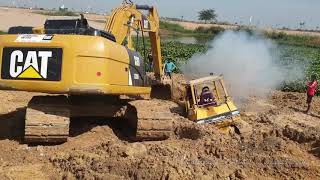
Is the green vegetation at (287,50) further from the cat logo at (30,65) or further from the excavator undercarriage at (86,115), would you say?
the cat logo at (30,65)

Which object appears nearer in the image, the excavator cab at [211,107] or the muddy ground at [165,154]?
the muddy ground at [165,154]

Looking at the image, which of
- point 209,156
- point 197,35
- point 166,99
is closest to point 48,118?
point 209,156

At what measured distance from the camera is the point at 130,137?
10953 mm

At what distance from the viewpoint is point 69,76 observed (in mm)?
9297

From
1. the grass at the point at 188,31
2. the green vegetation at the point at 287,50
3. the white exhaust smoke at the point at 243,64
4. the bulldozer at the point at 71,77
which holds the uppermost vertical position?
the bulldozer at the point at 71,77

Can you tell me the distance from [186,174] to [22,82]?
3.47 m

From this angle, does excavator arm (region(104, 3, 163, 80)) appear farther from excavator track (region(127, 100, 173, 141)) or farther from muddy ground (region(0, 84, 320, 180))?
excavator track (region(127, 100, 173, 141))

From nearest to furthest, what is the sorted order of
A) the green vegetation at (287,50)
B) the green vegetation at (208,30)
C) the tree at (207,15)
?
the green vegetation at (287,50) < the green vegetation at (208,30) < the tree at (207,15)

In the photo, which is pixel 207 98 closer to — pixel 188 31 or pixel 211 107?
pixel 211 107

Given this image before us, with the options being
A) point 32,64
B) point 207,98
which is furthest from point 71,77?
point 207,98

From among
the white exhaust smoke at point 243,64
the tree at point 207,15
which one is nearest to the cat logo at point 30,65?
the white exhaust smoke at point 243,64

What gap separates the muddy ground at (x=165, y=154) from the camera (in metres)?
8.27

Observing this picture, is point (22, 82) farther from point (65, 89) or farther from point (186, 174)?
point (186, 174)

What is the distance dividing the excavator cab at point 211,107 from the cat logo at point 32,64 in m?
4.02
